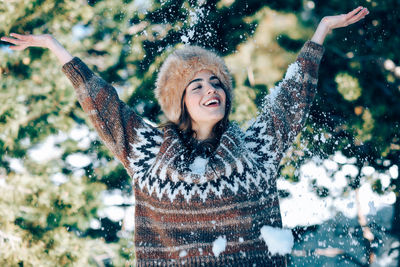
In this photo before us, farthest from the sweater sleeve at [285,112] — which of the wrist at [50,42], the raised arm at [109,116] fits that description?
the wrist at [50,42]

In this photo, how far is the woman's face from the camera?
1623mm

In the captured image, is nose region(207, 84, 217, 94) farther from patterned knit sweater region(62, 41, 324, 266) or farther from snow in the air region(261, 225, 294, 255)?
snow in the air region(261, 225, 294, 255)

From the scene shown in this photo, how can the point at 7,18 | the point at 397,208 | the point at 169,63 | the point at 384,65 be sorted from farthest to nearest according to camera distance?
the point at 397,208, the point at 384,65, the point at 7,18, the point at 169,63

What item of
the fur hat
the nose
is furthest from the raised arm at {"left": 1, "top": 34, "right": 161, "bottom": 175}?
the nose

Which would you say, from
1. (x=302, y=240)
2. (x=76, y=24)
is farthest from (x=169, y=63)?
(x=302, y=240)

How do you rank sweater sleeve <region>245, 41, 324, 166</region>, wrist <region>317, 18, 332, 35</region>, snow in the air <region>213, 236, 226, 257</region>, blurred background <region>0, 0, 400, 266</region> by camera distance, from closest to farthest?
1. snow in the air <region>213, 236, 226, 257</region>
2. sweater sleeve <region>245, 41, 324, 166</region>
3. wrist <region>317, 18, 332, 35</region>
4. blurred background <region>0, 0, 400, 266</region>

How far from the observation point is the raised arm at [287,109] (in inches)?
62.7

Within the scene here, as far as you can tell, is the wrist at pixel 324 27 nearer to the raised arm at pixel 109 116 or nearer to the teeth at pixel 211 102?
the teeth at pixel 211 102

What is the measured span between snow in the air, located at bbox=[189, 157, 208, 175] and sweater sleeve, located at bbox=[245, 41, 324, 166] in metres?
0.21

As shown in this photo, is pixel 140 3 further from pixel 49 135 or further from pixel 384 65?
pixel 384 65

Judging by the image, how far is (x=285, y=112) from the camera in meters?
1.62

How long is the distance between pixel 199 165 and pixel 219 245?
1.01 feet

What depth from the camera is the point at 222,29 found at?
3164mm

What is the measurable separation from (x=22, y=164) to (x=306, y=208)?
227 cm
